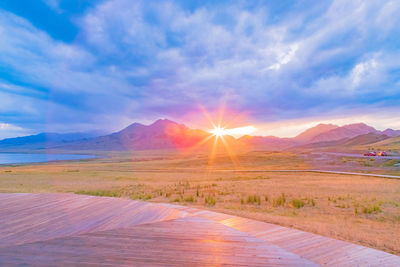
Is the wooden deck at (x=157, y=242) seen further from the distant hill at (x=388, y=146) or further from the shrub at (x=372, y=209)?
the distant hill at (x=388, y=146)

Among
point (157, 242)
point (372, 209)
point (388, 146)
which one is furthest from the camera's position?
point (388, 146)

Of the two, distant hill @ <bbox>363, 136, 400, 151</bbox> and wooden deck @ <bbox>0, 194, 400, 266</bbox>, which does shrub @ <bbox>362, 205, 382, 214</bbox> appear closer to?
wooden deck @ <bbox>0, 194, 400, 266</bbox>

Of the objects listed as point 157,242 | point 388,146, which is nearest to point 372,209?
point 157,242

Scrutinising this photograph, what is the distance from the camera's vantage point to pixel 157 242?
9.41ft

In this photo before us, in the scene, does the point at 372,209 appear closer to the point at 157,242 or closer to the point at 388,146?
the point at 157,242

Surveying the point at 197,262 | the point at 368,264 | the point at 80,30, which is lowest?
the point at 368,264

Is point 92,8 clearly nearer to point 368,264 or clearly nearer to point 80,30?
point 80,30

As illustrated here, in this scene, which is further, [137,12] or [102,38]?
[102,38]

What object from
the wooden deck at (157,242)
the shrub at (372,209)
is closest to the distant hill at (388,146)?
the shrub at (372,209)

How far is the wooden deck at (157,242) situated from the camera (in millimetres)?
2432

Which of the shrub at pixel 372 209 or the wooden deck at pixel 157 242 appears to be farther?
the shrub at pixel 372 209

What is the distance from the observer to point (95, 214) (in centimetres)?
411

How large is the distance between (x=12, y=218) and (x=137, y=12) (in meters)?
15.6

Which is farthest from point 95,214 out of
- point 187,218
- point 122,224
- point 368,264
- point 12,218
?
point 368,264
